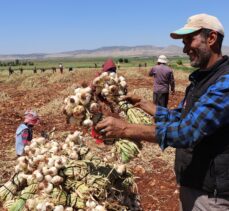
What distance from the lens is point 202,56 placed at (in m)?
2.69

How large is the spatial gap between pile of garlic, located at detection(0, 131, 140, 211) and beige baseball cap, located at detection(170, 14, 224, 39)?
1236 mm

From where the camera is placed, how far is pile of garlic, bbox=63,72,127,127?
10.00ft

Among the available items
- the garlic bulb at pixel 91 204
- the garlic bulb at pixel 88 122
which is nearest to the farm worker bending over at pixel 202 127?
the garlic bulb at pixel 88 122

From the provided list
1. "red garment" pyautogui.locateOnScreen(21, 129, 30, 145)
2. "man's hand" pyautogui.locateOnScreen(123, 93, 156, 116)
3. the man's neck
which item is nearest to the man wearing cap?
"red garment" pyautogui.locateOnScreen(21, 129, 30, 145)

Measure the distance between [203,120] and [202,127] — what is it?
4 centimetres

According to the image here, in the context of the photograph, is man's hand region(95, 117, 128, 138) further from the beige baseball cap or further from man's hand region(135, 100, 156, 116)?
the beige baseball cap

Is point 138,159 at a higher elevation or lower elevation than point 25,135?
lower

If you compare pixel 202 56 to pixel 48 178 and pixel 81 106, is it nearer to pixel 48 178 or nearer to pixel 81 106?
pixel 81 106

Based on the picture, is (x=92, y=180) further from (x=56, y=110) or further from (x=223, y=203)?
(x=56, y=110)

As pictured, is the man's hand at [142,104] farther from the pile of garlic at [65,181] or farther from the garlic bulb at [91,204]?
the garlic bulb at [91,204]

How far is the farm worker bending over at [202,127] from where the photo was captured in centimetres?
245

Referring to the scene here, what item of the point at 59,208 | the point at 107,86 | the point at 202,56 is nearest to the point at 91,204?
the point at 59,208

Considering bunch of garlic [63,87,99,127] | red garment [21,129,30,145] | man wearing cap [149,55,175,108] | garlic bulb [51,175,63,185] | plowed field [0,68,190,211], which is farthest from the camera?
man wearing cap [149,55,175,108]

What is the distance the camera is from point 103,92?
3.16 meters
